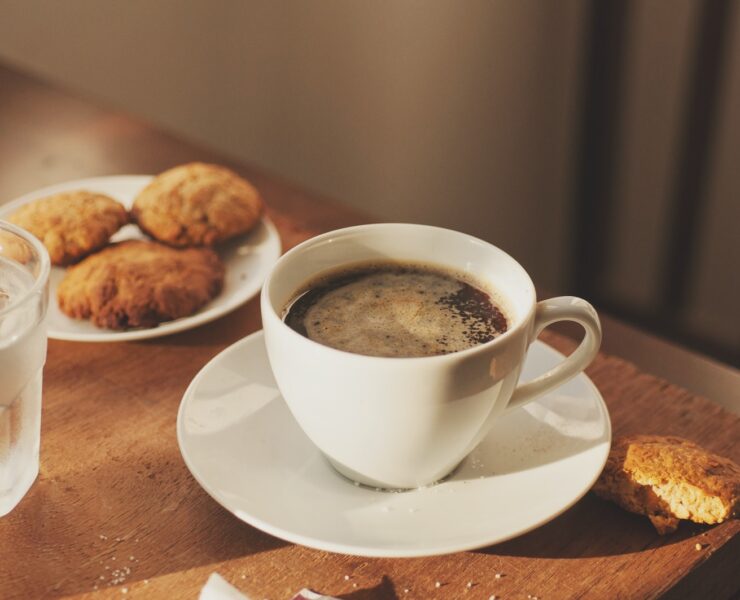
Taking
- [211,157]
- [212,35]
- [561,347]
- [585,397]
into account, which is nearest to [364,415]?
[585,397]

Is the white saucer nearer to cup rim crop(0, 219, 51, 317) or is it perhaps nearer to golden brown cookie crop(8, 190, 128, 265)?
cup rim crop(0, 219, 51, 317)

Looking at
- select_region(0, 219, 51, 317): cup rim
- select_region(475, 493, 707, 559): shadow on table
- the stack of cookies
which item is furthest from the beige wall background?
select_region(475, 493, 707, 559): shadow on table

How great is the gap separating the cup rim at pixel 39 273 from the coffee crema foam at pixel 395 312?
196 mm

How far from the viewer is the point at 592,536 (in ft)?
2.51

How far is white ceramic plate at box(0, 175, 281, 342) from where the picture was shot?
3.28 feet

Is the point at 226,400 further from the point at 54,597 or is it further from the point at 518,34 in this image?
the point at 518,34

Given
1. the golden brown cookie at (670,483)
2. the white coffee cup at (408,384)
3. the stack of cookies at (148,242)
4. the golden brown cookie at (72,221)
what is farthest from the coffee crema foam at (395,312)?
the golden brown cookie at (72,221)

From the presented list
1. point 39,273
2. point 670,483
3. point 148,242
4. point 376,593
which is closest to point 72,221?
point 148,242

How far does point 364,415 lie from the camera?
0.71 meters

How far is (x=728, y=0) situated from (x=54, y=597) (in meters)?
2.30

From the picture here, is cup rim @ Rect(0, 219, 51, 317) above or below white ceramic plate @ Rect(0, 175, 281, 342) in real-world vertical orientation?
above

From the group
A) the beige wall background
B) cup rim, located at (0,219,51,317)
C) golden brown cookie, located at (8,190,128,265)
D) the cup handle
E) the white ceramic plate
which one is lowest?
the beige wall background

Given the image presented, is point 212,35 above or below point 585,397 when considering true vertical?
below

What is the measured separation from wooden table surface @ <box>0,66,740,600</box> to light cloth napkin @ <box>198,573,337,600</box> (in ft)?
0.07
